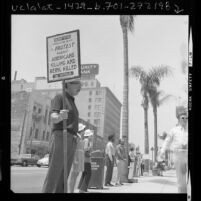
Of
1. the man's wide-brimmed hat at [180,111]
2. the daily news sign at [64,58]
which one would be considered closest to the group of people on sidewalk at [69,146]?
the daily news sign at [64,58]

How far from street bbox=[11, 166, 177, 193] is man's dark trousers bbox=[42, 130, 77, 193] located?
0.27 feet

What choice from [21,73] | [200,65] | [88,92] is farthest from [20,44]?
[200,65]

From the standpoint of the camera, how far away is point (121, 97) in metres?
4.71

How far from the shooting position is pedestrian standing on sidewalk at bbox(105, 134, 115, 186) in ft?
15.3

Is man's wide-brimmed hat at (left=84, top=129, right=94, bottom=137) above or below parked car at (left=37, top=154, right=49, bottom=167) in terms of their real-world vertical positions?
above

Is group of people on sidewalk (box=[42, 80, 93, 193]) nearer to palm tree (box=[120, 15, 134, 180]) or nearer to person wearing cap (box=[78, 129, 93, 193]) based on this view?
person wearing cap (box=[78, 129, 93, 193])

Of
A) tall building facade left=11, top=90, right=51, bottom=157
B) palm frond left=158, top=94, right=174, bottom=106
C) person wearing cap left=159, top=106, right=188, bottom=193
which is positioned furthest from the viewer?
palm frond left=158, top=94, right=174, bottom=106

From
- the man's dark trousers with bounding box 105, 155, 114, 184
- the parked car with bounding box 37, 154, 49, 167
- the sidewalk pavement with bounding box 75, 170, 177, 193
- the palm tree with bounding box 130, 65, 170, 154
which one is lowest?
the sidewalk pavement with bounding box 75, 170, 177, 193

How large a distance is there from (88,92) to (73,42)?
2.10 feet

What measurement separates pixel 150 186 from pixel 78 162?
937mm

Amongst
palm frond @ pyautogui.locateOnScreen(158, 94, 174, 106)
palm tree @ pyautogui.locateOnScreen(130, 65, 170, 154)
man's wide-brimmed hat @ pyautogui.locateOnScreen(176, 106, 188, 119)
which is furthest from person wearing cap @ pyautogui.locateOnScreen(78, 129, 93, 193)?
man's wide-brimmed hat @ pyautogui.locateOnScreen(176, 106, 188, 119)

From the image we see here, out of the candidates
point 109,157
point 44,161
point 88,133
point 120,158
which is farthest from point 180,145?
point 44,161

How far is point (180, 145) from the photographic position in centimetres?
441
